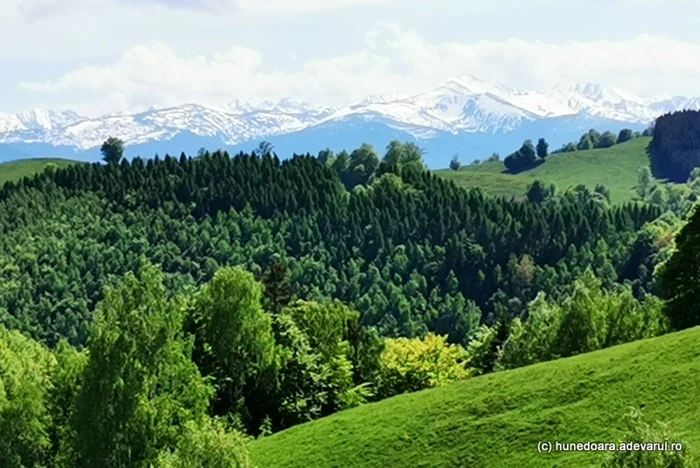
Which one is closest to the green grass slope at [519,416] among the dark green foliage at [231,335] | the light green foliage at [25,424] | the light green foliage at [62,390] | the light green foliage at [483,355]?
the light green foliage at [62,390]

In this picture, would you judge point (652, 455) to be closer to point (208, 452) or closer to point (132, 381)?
point (208, 452)

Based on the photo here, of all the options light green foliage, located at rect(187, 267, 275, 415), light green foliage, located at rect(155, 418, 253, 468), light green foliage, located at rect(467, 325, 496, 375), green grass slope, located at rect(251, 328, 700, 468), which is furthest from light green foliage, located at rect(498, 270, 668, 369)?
light green foliage, located at rect(155, 418, 253, 468)

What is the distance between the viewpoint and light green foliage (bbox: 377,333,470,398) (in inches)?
3875

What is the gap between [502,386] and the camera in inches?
2324

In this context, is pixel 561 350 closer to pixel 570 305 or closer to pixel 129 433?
pixel 570 305

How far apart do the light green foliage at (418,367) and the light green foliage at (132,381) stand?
4060 centimetres

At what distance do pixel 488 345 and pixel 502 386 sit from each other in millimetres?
54560

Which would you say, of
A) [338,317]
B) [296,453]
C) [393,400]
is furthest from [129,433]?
[338,317]

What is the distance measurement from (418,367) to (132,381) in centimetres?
4781

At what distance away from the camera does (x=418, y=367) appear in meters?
100

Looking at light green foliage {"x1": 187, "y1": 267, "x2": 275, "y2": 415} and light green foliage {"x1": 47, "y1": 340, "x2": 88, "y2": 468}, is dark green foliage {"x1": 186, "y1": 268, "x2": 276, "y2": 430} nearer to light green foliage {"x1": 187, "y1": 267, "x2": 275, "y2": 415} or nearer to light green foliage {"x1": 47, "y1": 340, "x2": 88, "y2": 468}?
light green foliage {"x1": 187, "y1": 267, "x2": 275, "y2": 415}

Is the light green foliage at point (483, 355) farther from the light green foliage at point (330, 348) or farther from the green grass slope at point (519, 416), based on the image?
the green grass slope at point (519, 416)

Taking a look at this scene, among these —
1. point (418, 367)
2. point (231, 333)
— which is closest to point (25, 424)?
point (231, 333)

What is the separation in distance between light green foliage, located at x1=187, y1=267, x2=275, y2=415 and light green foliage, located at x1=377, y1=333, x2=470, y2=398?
1763 centimetres
